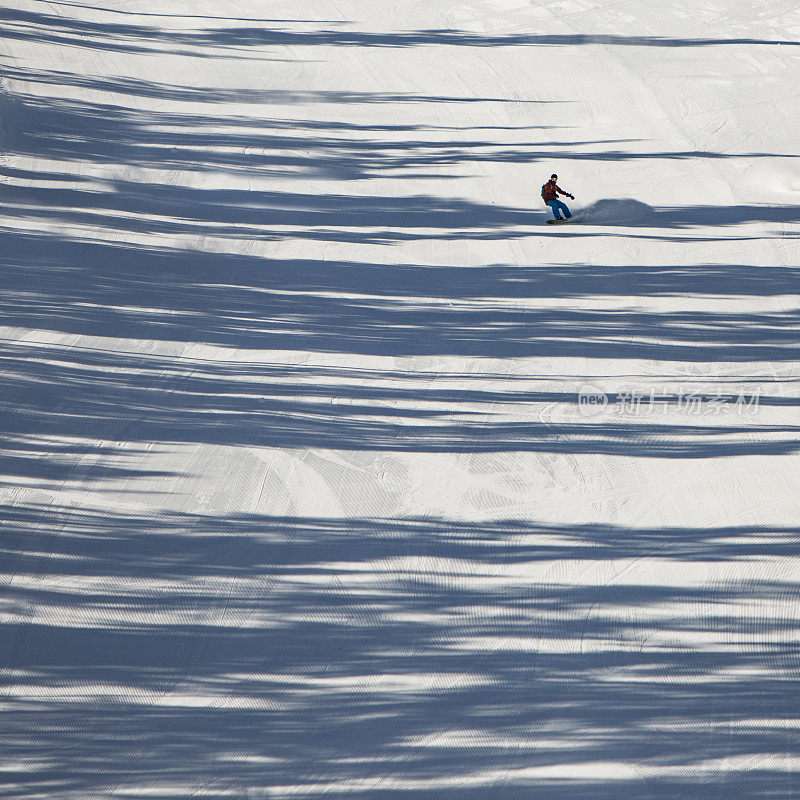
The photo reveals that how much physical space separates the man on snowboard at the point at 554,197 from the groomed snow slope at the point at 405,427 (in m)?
0.33

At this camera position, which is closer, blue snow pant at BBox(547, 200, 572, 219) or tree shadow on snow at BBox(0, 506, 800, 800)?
tree shadow on snow at BBox(0, 506, 800, 800)

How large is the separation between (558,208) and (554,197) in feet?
0.61

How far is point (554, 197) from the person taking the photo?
9734mm

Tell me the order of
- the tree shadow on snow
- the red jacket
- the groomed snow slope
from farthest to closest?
1. the red jacket
2. the groomed snow slope
3. the tree shadow on snow

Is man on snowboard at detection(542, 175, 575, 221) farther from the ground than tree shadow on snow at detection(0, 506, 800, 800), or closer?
farther from the ground

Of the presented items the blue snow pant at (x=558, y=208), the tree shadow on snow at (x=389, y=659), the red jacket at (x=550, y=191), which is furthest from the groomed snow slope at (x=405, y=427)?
the red jacket at (x=550, y=191)

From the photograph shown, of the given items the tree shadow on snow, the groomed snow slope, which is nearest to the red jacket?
the groomed snow slope

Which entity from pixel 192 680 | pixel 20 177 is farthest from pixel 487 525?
pixel 20 177

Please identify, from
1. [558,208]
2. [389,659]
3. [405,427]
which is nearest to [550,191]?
[558,208]

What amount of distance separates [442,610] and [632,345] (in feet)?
12.0

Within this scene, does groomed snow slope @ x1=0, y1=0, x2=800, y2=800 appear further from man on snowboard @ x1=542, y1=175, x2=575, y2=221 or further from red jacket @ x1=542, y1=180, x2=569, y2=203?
red jacket @ x1=542, y1=180, x2=569, y2=203

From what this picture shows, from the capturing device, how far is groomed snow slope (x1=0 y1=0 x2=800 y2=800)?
538cm

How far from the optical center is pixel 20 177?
36.2 feet

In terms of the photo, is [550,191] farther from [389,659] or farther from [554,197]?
[389,659]
